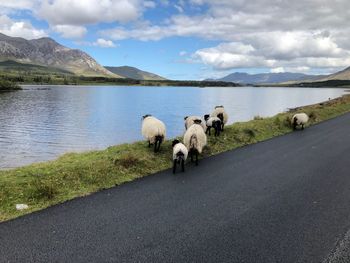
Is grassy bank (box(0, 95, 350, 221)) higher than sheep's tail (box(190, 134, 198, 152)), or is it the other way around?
sheep's tail (box(190, 134, 198, 152))

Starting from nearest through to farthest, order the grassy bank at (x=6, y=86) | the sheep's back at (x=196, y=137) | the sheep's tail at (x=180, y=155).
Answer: the sheep's tail at (x=180, y=155) → the sheep's back at (x=196, y=137) → the grassy bank at (x=6, y=86)

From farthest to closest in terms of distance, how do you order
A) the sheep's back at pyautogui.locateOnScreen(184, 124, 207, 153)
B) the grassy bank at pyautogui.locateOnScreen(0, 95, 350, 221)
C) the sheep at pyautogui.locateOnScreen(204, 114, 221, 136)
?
the sheep at pyautogui.locateOnScreen(204, 114, 221, 136), the sheep's back at pyautogui.locateOnScreen(184, 124, 207, 153), the grassy bank at pyautogui.locateOnScreen(0, 95, 350, 221)

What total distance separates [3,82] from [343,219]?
470 ft

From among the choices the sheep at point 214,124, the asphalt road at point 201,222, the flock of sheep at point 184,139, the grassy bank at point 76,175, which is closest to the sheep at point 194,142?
the flock of sheep at point 184,139

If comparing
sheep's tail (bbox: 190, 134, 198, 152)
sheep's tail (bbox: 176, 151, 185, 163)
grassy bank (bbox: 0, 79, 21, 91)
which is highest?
sheep's tail (bbox: 190, 134, 198, 152)

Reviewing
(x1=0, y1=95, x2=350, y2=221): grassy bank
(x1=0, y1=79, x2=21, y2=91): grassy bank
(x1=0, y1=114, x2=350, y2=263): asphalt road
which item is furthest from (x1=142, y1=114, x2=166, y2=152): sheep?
(x1=0, y1=79, x2=21, y2=91): grassy bank

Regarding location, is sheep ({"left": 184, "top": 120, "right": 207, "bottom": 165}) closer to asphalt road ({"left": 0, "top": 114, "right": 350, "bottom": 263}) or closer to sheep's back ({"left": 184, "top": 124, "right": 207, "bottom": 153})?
sheep's back ({"left": 184, "top": 124, "right": 207, "bottom": 153})

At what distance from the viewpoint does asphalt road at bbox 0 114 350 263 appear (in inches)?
348

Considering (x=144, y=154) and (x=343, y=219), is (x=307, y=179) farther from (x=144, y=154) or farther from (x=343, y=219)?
(x=144, y=154)

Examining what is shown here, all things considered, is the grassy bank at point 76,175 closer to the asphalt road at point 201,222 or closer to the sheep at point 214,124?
the asphalt road at point 201,222

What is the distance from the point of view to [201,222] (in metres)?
10.8

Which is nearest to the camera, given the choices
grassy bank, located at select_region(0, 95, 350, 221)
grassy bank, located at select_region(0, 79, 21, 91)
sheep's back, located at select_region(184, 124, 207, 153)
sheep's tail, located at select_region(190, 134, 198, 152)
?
grassy bank, located at select_region(0, 95, 350, 221)

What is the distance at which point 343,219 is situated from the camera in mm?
11227

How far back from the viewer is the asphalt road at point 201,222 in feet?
29.0
